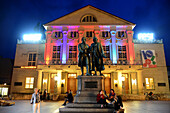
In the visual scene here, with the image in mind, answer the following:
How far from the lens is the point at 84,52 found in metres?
10.3

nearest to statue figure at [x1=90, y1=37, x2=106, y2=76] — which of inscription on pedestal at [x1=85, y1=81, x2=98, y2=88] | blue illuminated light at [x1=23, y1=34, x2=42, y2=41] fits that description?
inscription on pedestal at [x1=85, y1=81, x2=98, y2=88]

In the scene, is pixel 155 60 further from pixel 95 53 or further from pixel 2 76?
pixel 2 76

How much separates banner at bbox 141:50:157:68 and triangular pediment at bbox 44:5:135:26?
21.8 ft

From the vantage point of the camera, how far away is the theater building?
26875 millimetres

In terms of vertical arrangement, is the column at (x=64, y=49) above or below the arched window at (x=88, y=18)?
below

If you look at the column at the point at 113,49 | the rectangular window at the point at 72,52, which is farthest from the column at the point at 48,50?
the column at the point at 113,49

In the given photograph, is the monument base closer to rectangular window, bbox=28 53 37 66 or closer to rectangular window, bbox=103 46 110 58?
rectangular window, bbox=103 46 110 58

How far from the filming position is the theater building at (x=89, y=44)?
2688cm

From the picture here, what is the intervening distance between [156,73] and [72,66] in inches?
606

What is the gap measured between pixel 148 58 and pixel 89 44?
11126mm

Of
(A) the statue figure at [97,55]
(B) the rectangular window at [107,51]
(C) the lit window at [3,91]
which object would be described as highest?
(B) the rectangular window at [107,51]

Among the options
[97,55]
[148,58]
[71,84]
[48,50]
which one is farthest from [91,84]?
[148,58]

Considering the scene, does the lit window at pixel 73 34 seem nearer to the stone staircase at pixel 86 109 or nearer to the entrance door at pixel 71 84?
the entrance door at pixel 71 84

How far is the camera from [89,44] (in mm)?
27766
